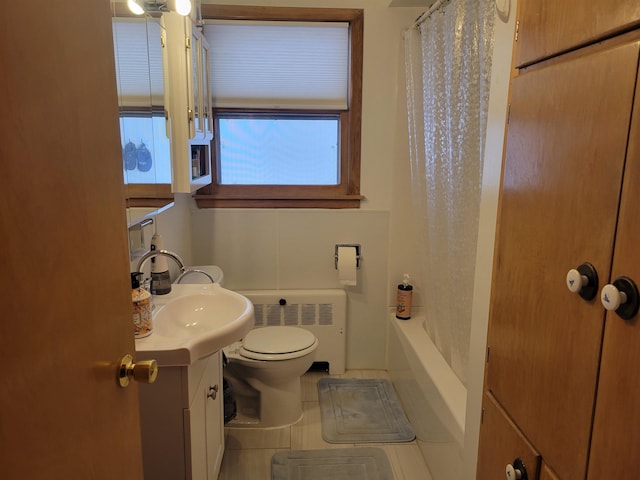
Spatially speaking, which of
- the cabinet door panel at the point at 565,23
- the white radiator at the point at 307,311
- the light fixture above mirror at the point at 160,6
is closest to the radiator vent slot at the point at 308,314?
the white radiator at the point at 307,311

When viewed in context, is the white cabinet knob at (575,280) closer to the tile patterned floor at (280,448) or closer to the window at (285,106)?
the tile patterned floor at (280,448)

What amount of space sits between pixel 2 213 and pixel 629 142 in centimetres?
84

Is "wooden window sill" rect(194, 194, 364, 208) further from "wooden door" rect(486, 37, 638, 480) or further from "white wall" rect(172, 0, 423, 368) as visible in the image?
"wooden door" rect(486, 37, 638, 480)

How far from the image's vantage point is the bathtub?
1766 mm

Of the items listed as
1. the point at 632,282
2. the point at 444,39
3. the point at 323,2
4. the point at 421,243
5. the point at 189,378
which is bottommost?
the point at 189,378

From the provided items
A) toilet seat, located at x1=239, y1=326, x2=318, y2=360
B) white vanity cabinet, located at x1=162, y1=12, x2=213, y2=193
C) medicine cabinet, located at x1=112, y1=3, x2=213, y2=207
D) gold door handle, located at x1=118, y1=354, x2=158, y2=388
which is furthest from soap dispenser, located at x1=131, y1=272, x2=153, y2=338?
toilet seat, located at x1=239, y1=326, x2=318, y2=360

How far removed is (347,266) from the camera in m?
2.76

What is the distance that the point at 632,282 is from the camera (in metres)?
0.68

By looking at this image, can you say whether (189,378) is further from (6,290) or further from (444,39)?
(444,39)

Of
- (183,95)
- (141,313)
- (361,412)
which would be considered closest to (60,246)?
(141,313)

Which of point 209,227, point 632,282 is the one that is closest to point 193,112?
point 209,227

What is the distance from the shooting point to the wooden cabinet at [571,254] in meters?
0.69

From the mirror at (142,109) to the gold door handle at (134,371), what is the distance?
698mm

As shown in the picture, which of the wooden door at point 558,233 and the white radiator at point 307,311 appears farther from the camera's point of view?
the white radiator at point 307,311
